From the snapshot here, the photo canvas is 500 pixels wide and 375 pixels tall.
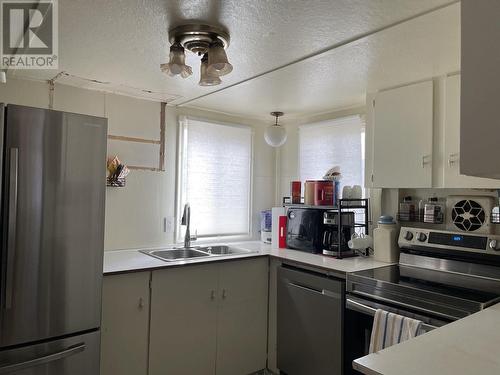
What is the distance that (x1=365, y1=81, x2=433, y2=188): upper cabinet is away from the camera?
7.21ft

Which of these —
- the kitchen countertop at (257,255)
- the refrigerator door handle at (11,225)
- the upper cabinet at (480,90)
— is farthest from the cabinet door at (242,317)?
the upper cabinet at (480,90)

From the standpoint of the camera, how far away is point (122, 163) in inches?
107

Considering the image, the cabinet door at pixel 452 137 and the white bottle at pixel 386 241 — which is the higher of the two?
the cabinet door at pixel 452 137

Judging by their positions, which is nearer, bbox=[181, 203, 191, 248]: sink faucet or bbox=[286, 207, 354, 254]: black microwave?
bbox=[286, 207, 354, 254]: black microwave

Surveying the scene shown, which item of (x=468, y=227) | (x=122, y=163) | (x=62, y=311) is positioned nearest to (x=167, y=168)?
(x=122, y=163)

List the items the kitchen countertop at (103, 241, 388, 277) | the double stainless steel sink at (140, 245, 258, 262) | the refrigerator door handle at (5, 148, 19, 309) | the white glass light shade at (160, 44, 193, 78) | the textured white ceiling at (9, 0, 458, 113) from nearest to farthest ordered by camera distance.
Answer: the textured white ceiling at (9, 0, 458, 113), the refrigerator door handle at (5, 148, 19, 309), the white glass light shade at (160, 44, 193, 78), the kitchen countertop at (103, 241, 388, 277), the double stainless steel sink at (140, 245, 258, 262)

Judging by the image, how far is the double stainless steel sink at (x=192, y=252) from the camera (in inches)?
107

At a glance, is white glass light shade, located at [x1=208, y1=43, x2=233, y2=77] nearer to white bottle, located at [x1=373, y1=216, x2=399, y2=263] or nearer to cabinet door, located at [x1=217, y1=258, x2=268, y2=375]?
cabinet door, located at [x1=217, y1=258, x2=268, y2=375]

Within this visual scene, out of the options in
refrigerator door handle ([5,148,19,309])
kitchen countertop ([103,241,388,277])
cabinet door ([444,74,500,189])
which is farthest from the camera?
kitchen countertop ([103,241,388,277])

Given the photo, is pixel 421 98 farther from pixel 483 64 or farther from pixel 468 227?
pixel 483 64

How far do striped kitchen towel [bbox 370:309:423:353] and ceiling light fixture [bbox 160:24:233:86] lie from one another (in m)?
Answer: 1.40

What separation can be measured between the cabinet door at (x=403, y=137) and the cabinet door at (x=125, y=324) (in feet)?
5.50

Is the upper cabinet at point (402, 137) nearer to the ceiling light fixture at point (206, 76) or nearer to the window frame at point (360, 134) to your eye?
the window frame at point (360, 134)

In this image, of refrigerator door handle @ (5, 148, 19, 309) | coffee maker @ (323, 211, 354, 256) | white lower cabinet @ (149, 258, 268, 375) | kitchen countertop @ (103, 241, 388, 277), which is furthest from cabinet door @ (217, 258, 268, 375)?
refrigerator door handle @ (5, 148, 19, 309)
